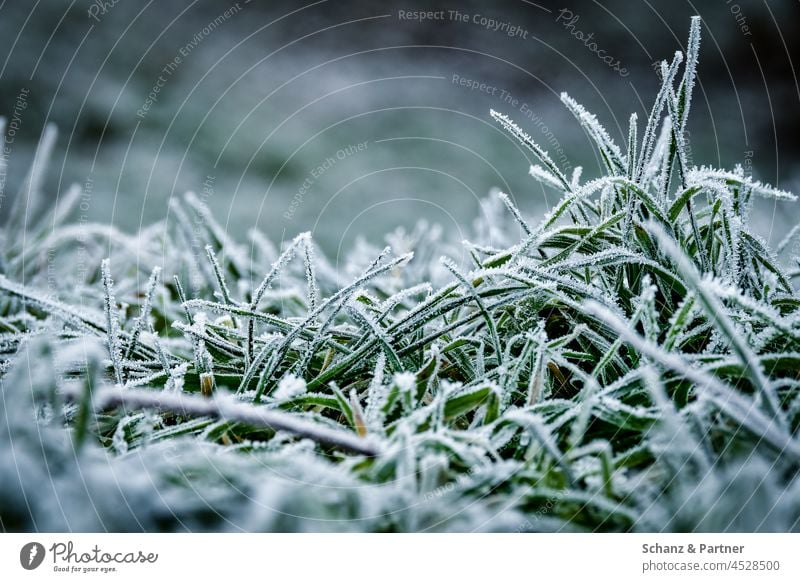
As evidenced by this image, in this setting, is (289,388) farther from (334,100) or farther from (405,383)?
(334,100)

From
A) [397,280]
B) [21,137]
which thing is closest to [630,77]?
[397,280]

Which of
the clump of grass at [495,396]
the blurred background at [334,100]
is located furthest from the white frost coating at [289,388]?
the blurred background at [334,100]

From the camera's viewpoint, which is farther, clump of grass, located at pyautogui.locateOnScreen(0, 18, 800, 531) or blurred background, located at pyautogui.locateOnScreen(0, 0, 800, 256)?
blurred background, located at pyautogui.locateOnScreen(0, 0, 800, 256)

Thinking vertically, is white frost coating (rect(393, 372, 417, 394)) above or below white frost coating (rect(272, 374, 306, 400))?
below

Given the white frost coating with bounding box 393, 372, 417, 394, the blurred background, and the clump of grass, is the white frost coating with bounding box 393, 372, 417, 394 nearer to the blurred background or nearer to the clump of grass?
the clump of grass

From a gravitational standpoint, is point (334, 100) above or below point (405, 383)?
above

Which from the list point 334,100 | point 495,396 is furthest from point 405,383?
point 334,100

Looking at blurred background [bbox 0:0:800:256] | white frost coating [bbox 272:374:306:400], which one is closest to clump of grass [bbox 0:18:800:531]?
white frost coating [bbox 272:374:306:400]
